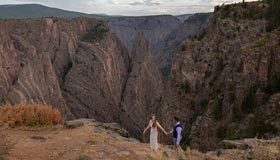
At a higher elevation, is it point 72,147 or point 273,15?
point 273,15

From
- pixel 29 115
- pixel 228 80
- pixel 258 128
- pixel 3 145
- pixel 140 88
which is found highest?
pixel 3 145

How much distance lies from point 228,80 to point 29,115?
27.5m

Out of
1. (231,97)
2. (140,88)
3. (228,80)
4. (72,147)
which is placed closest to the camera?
(72,147)

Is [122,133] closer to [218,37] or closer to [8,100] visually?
[218,37]

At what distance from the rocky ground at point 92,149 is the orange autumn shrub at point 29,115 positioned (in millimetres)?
1109

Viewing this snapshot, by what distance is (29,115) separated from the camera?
2102cm

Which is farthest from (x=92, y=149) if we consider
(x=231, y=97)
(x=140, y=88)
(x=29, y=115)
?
(x=140, y=88)

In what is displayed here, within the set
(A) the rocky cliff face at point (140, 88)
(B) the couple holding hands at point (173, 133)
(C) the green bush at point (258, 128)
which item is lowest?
(A) the rocky cliff face at point (140, 88)

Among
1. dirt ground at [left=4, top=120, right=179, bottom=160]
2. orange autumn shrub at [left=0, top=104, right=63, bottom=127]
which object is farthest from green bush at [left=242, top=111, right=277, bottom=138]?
dirt ground at [left=4, top=120, right=179, bottom=160]

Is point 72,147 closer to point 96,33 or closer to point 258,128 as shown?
point 258,128

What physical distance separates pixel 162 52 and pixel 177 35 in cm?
1092

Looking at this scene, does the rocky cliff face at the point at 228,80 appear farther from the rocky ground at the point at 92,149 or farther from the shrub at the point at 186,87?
the rocky ground at the point at 92,149

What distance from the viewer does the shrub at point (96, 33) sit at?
375 ft

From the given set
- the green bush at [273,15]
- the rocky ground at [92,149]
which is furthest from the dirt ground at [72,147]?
the green bush at [273,15]
